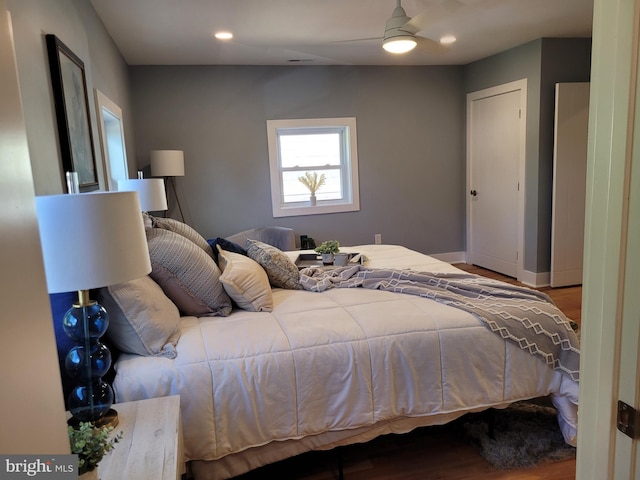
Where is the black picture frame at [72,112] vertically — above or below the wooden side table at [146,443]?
above

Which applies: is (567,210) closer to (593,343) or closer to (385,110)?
(385,110)

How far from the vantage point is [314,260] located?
3400 millimetres

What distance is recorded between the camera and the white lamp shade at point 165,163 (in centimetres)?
447

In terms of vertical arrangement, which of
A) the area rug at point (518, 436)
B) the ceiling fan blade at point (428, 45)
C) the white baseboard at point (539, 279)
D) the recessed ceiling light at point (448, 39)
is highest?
the recessed ceiling light at point (448, 39)

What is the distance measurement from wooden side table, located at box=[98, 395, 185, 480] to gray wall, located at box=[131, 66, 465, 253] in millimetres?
3690

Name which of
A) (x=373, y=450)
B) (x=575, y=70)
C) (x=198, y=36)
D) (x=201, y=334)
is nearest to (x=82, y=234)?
(x=201, y=334)

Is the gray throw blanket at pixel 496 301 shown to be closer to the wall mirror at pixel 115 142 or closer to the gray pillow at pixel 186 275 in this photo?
the gray pillow at pixel 186 275

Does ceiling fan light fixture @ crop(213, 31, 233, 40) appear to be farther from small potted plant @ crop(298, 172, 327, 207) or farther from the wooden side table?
the wooden side table

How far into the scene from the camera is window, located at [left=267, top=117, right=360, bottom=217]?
5223 millimetres

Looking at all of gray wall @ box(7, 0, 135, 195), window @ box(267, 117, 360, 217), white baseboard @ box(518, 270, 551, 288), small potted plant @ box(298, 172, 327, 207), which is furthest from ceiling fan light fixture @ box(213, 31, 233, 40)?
white baseboard @ box(518, 270, 551, 288)

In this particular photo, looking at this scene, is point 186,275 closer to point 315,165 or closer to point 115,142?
point 115,142

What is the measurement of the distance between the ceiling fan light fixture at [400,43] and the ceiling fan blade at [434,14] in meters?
0.05

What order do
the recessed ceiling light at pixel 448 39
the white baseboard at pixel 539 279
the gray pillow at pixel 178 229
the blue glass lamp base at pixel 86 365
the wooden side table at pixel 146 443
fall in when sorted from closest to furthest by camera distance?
the wooden side table at pixel 146 443
the blue glass lamp base at pixel 86 365
the gray pillow at pixel 178 229
the recessed ceiling light at pixel 448 39
the white baseboard at pixel 539 279

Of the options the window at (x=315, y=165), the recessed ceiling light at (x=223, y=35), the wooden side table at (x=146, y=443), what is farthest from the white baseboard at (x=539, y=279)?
the wooden side table at (x=146, y=443)
